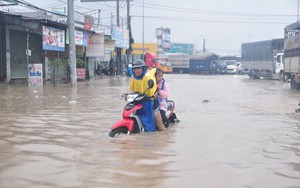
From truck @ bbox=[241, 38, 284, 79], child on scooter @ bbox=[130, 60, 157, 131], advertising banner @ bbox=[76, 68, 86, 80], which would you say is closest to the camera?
child on scooter @ bbox=[130, 60, 157, 131]

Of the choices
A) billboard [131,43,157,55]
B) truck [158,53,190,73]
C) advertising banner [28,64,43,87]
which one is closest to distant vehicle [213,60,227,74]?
truck [158,53,190,73]

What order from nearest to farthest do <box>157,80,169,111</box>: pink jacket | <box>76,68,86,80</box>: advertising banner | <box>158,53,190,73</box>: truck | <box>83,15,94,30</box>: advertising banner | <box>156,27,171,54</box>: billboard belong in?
<box>157,80,169,111</box>: pink jacket < <box>76,68,86,80</box>: advertising banner < <box>83,15,94,30</box>: advertising banner < <box>158,53,190,73</box>: truck < <box>156,27,171,54</box>: billboard

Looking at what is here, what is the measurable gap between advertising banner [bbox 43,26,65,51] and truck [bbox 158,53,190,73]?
35.6m

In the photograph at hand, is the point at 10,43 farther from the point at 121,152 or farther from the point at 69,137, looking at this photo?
the point at 121,152

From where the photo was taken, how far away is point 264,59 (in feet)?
133

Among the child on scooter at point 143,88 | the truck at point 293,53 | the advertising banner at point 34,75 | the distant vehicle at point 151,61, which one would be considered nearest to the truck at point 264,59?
the truck at point 293,53

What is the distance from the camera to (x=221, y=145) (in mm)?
6980

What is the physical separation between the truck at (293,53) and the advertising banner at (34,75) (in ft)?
47.0

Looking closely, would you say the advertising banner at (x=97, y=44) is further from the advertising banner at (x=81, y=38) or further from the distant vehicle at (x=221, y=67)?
the distant vehicle at (x=221, y=67)

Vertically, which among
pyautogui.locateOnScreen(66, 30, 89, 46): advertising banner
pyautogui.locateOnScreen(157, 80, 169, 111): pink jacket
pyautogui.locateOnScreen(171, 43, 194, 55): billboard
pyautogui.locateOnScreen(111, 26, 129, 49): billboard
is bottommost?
pyautogui.locateOnScreen(157, 80, 169, 111): pink jacket

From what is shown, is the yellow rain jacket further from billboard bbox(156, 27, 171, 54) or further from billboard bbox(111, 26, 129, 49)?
billboard bbox(156, 27, 171, 54)

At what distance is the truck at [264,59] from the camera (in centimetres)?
3662

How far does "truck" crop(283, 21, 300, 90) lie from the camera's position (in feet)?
76.1

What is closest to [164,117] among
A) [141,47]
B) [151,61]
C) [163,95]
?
[163,95]
